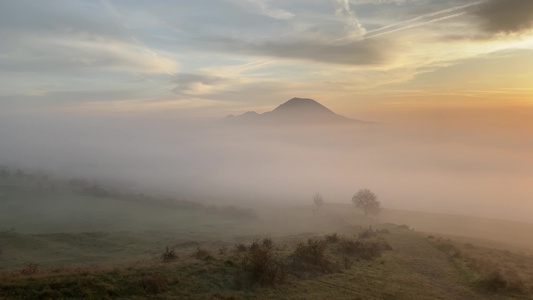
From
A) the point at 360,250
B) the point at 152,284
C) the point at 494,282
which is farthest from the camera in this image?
the point at 360,250

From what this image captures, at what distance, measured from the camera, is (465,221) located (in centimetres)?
12494

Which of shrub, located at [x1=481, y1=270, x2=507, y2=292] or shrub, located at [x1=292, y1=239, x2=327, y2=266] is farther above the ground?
shrub, located at [x1=292, y1=239, x2=327, y2=266]

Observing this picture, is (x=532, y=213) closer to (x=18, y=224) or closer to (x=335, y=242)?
(x=335, y=242)

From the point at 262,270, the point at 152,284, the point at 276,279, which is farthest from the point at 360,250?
the point at 152,284

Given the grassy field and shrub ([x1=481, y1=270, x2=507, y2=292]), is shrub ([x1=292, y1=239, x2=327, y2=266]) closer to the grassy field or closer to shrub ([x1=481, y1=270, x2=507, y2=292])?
the grassy field

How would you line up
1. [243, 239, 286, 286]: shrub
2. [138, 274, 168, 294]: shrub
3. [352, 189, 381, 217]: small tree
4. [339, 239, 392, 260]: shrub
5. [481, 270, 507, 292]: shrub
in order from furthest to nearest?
1. [352, 189, 381, 217]: small tree
2. [339, 239, 392, 260]: shrub
3. [481, 270, 507, 292]: shrub
4. [243, 239, 286, 286]: shrub
5. [138, 274, 168, 294]: shrub

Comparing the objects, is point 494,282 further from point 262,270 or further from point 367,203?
point 367,203

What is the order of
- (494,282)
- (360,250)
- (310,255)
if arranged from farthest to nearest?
(360,250) → (310,255) → (494,282)

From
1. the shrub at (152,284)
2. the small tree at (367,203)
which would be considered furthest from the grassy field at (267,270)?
the small tree at (367,203)

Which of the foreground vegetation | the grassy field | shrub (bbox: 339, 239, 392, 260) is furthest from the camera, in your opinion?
shrub (bbox: 339, 239, 392, 260)

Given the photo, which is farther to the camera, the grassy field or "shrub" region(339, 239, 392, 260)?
"shrub" region(339, 239, 392, 260)

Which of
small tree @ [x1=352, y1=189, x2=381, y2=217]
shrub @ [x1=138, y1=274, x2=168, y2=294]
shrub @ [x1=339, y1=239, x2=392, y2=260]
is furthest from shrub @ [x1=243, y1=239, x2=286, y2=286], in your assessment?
small tree @ [x1=352, y1=189, x2=381, y2=217]

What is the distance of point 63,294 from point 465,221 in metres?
138

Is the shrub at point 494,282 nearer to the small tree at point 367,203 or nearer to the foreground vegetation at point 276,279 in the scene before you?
the foreground vegetation at point 276,279
